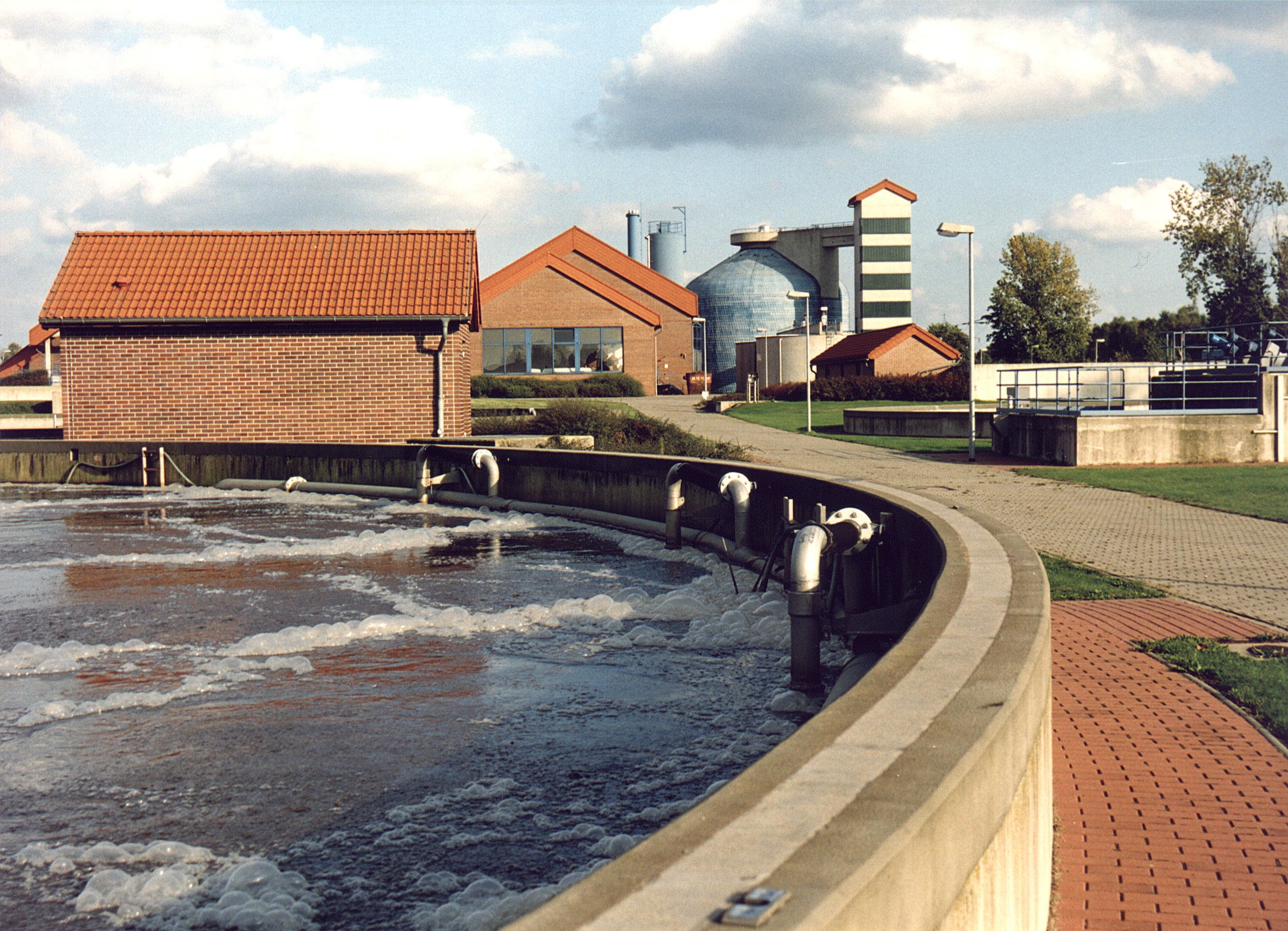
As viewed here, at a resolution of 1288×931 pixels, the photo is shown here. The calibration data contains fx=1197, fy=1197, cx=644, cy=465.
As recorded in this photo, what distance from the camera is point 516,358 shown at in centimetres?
6191

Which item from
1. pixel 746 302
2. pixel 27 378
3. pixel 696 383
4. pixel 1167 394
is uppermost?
pixel 746 302

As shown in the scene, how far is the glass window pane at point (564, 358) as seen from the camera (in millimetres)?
61875

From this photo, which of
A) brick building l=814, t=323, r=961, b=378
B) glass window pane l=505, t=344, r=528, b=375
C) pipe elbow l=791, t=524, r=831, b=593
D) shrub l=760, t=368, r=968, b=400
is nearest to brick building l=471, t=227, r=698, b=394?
glass window pane l=505, t=344, r=528, b=375

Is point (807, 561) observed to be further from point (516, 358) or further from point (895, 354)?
point (895, 354)

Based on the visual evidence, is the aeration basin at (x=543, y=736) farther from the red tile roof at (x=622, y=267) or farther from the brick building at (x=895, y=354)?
the red tile roof at (x=622, y=267)

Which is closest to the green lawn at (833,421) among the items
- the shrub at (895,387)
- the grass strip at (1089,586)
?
the shrub at (895,387)

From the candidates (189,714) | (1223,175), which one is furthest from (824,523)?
(1223,175)

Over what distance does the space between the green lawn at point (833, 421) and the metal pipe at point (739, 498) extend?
14993 mm

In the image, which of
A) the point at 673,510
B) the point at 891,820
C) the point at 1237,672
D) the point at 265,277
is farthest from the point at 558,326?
the point at 891,820

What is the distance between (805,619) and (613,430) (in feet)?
60.2

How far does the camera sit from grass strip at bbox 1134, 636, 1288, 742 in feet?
20.8

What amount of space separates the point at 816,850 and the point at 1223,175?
80800 millimetres

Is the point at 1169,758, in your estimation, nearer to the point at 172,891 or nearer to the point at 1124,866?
the point at 1124,866

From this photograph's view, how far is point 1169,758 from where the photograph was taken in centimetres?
573
